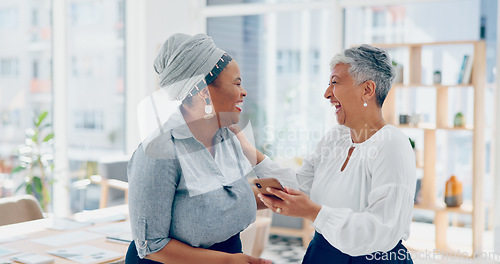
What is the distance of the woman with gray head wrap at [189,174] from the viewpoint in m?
1.40

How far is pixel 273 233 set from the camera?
4758mm

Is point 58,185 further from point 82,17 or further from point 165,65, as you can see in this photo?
point 165,65

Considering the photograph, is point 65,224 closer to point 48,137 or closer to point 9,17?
point 48,137

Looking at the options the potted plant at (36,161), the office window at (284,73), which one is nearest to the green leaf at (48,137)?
the potted plant at (36,161)

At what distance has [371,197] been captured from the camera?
1.42 m

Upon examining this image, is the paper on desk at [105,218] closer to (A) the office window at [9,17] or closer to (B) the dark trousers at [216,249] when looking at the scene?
(B) the dark trousers at [216,249]

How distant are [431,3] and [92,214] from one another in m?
3.60

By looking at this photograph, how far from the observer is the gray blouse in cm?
Answer: 139

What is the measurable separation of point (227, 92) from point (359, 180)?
0.47 metres

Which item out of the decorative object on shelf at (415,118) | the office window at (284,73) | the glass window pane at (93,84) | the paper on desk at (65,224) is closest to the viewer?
the paper on desk at (65,224)

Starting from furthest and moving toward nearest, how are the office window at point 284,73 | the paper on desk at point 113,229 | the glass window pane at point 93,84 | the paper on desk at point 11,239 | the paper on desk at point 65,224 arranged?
the office window at point 284,73
the glass window pane at point 93,84
the paper on desk at point 65,224
the paper on desk at point 113,229
the paper on desk at point 11,239

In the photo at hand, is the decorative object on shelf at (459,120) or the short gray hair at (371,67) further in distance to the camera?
the decorative object on shelf at (459,120)

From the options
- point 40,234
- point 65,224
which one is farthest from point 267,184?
point 65,224

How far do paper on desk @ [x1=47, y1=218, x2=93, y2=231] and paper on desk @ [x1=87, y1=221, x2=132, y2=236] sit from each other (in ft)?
0.34
